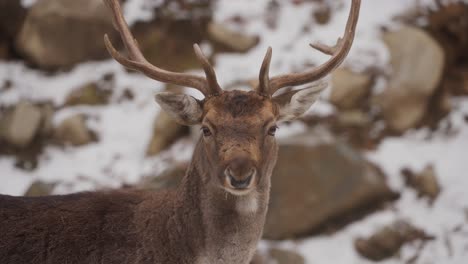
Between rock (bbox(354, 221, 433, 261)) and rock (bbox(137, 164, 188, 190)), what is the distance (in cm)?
251

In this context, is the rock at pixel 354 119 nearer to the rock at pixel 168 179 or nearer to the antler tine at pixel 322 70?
the rock at pixel 168 179

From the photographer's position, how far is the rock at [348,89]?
8.46 meters

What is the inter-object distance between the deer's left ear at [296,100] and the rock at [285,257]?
3.22 metres

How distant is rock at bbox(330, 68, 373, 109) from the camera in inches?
333

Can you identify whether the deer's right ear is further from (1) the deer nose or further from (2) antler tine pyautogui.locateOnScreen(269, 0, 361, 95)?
(1) the deer nose

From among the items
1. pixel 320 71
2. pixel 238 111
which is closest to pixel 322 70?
pixel 320 71

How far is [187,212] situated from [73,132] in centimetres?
511

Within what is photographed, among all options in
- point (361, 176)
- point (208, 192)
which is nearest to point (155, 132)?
point (361, 176)

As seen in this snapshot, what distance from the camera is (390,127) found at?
A: 843cm

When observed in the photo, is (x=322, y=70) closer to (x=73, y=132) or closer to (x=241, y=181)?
(x=241, y=181)

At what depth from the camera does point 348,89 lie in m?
8.48

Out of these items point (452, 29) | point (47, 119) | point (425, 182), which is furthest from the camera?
point (452, 29)

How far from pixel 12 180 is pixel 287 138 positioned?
4.04 metres

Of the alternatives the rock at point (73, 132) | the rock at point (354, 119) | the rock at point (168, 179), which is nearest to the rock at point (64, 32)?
the rock at point (73, 132)
